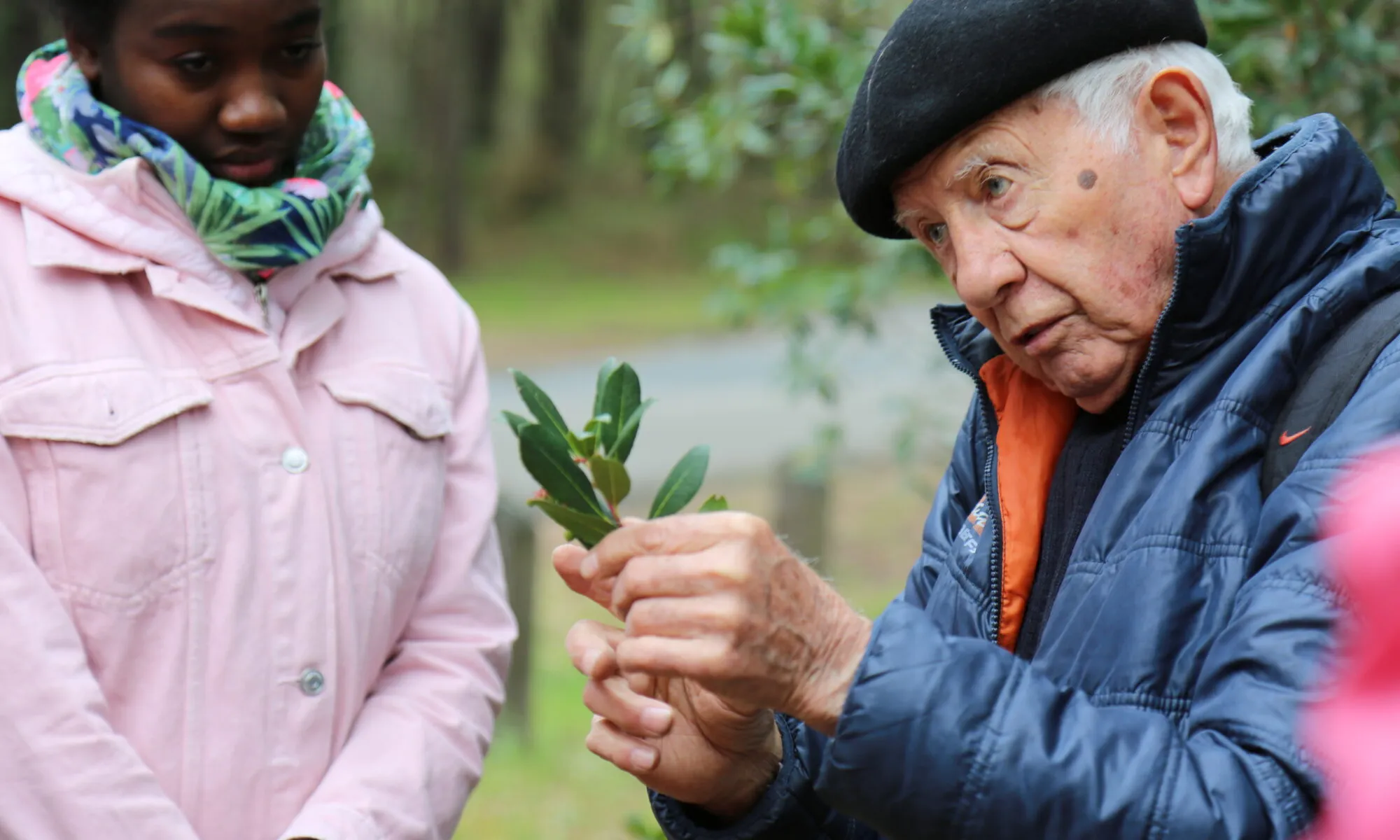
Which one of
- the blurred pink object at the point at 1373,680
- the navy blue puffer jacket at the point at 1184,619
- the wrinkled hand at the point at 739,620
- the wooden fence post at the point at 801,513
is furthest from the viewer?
the wooden fence post at the point at 801,513

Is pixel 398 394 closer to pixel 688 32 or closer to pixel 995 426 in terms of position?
pixel 995 426

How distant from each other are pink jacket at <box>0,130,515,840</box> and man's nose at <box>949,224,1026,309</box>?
98 centimetres

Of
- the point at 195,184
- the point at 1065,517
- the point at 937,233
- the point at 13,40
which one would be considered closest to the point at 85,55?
the point at 195,184

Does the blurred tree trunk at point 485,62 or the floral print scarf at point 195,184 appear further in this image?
the blurred tree trunk at point 485,62

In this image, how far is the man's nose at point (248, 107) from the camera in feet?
7.96

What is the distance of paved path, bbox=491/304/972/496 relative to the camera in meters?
11.3

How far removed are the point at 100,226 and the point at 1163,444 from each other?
1598mm

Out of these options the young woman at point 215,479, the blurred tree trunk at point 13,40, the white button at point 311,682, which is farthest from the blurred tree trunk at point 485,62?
the white button at point 311,682

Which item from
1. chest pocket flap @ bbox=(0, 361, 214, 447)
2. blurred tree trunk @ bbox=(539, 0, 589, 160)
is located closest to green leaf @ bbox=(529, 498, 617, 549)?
chest pocket flap @ bbox=(0, 361, 214, 447)

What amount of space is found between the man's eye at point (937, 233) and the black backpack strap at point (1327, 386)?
1.85 feet

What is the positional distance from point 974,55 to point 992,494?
589 mm

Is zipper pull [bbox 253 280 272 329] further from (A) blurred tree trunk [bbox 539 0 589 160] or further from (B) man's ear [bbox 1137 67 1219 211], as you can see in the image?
(A) blurred tree trunk [bbox 539 0 589 160]

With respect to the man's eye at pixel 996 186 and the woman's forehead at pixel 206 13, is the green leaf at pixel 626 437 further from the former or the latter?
the woman's forehead at pixel 206 13

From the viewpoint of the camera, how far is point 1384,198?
195 cm
